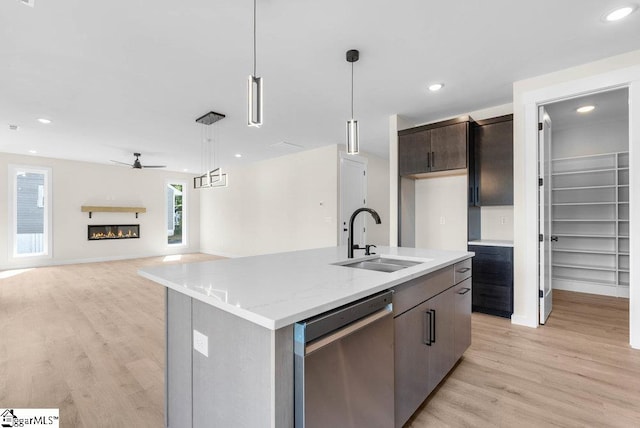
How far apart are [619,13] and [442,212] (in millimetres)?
2604

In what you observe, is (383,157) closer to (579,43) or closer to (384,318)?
(579,43)

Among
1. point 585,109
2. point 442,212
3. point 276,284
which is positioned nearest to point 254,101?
point 276,284

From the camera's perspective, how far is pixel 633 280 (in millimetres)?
2570

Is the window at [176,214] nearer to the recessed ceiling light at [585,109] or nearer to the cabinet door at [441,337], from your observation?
the cabinet door at [441,337]

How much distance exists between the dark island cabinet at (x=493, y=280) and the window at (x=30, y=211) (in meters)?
8.86

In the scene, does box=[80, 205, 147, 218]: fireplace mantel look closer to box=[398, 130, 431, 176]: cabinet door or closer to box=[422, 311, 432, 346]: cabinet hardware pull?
box=[398, 130, 431, 176]: cabinet door

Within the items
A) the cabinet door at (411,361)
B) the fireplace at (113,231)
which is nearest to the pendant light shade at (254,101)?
the cabinet door at (411,361)

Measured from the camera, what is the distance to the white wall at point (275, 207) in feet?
19.7

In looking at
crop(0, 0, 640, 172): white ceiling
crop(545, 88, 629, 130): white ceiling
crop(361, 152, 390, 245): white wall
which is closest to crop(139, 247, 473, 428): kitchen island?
crop(0, 0, 640, 172): white ceiling

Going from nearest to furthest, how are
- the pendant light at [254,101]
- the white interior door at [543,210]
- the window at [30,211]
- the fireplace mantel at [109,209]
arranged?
the pendant light at [254,101]
the white interior door at [543,210]
the window at [30,211]
the fireplace mantel at [109,209]

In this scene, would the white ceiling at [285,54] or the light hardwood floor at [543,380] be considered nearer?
the light hardwood floor at [543,380]

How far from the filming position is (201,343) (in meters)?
1.24

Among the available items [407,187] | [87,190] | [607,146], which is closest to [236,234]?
[87,190]

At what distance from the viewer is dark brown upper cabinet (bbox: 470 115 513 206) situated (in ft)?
Result: 11.1
